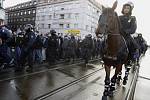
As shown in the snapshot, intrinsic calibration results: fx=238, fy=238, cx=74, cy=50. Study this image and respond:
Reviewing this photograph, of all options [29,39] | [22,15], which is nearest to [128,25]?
[29,39]

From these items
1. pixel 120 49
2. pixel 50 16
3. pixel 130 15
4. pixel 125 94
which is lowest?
pixel 125 94

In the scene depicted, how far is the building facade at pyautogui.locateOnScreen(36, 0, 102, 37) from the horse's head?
4576 centimetres

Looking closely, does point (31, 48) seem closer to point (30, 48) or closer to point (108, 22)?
point (30, 48)

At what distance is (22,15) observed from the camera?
85875 mm

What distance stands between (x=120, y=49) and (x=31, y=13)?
7332 cm

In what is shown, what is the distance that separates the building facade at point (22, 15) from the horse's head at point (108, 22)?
6637cm

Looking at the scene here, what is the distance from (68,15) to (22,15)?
29.5 m

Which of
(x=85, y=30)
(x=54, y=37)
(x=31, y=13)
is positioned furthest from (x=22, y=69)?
(x=31, y=13)

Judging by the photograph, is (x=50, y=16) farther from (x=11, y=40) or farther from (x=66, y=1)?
(x=11, y=40)

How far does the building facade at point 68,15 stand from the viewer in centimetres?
5809

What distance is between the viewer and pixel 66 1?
2504 inches

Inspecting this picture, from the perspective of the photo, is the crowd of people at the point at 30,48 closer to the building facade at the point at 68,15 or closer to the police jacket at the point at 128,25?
the police jacket at the point at 128,25

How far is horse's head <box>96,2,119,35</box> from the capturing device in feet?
20.3

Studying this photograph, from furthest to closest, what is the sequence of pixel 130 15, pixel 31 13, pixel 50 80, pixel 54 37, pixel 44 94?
1. pixel 31 13
2. pixel 54 37
3. pixel 50 80
4. pixel 130 15
5. pixel 44 94
